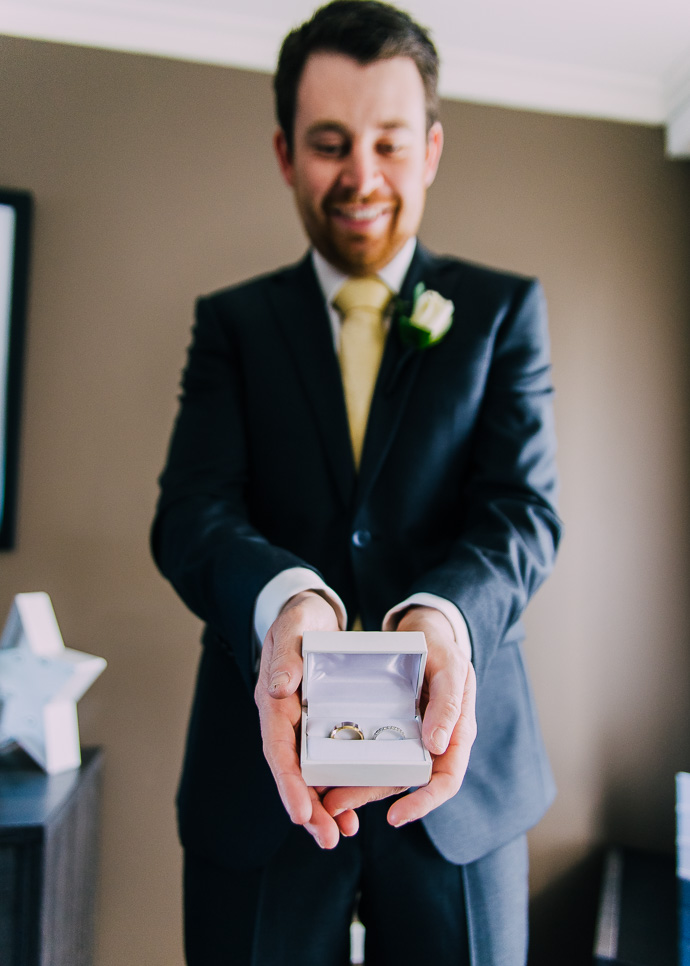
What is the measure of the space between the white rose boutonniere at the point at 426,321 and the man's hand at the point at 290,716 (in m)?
0.29

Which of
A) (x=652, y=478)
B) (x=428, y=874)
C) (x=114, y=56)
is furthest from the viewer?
(x=652, y=478)

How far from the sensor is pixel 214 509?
659 millimetres

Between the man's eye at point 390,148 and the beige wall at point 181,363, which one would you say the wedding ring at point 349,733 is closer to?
the man's eye at point 390,148

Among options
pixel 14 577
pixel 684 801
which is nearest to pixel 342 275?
pixel 14 577

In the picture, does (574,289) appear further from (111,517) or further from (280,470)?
(111,517)

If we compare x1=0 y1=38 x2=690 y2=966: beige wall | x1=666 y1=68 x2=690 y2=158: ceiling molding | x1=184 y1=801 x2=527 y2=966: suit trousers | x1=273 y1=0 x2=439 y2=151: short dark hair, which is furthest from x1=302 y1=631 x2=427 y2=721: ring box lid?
x1=666 y1=68 x2=690 y2=158: ceiling molding

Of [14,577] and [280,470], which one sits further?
[14,577]

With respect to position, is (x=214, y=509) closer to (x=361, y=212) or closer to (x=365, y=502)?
(x=365, y=502)

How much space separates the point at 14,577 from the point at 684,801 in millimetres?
1131

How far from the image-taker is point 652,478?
4.05 ft

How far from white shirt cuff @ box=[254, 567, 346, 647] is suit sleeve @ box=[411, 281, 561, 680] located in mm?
68

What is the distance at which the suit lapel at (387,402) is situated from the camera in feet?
2.10

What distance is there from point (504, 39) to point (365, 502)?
860 mm

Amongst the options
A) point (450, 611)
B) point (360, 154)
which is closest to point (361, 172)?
point (360, 154)
